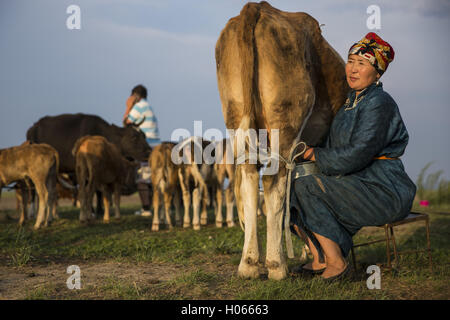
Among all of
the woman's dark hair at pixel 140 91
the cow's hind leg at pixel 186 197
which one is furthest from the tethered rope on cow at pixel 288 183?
the woman's dark hair at pixel 140 91

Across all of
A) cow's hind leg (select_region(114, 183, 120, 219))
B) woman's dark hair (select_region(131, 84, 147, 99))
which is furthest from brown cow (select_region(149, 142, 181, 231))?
woman's dark hair (select_region(131, 84, 147, 99))

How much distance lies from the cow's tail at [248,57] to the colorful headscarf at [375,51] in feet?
3.04

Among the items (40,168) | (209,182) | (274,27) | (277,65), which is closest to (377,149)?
(277,65)

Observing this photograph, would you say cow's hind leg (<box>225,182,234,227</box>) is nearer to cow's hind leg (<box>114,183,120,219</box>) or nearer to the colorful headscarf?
cow's hind leg (<box>114,183,120,219</box>)

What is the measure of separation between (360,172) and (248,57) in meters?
1.45

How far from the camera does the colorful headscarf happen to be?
4.08m

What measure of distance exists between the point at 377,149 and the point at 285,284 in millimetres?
1409

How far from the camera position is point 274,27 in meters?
4.29

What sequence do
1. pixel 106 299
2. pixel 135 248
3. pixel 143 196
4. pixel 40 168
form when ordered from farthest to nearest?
pixel 143 196 < pixel 40 168 < pixel 135 248 < pixel 106 299

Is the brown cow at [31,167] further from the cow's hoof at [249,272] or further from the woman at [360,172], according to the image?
the woman at [360,172]

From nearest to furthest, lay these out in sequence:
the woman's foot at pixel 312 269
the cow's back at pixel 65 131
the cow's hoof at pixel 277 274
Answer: the cow's hoof at pixel 277 274
the woman's foot at pixel 312 269
the cow's back at pixel 65 131

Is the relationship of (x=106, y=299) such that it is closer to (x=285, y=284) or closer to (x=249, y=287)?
(x=249, y=287)

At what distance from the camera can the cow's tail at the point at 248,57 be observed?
13.4 feet

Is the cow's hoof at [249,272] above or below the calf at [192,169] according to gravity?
below
